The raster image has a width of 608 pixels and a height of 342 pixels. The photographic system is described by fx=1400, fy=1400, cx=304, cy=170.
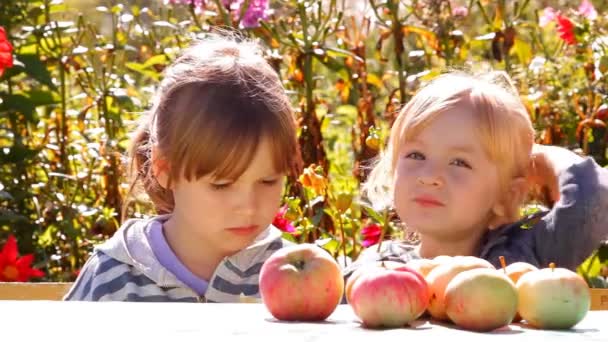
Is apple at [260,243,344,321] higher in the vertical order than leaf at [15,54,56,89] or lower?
lower

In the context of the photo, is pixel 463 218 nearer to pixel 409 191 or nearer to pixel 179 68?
pixel 409 191

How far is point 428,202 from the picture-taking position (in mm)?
2643

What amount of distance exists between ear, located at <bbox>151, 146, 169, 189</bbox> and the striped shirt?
0.41 feet

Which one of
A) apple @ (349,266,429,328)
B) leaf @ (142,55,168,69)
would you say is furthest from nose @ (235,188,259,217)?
leaf @ (142,55,168,69)

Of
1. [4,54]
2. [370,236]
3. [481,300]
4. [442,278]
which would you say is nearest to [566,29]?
[370,236]

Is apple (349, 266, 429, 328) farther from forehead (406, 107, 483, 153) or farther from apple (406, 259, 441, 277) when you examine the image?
forehead (406, 107, 483, 153)

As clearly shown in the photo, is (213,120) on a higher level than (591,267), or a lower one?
higher

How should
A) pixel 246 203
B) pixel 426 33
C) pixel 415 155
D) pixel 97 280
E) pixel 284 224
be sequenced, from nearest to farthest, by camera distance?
1. pixel 246 203
2. pixel 415 155
3. pixel 97 280
4. pixel 284 224
5. pixel 426 33

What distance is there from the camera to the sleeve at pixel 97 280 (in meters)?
2.77

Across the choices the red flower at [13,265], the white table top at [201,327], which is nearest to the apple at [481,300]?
the white table top at [201,327]

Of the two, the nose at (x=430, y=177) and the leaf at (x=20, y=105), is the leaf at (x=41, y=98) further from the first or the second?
the nose at (x=430, y=177)

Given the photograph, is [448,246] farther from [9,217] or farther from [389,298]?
[9,217]

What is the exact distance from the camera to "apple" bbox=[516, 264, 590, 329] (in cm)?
162

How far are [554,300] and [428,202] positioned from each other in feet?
3.38
